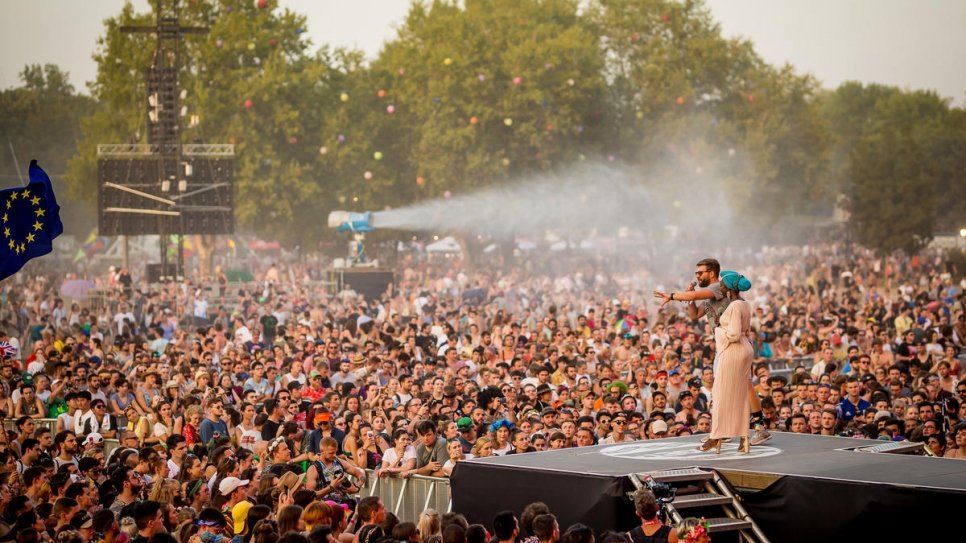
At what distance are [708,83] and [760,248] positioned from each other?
14.4m

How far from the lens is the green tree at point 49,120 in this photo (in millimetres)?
71688

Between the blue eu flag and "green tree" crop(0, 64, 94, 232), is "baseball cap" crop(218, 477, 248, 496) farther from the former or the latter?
"green tree" crop(0, 64, 94, 232)

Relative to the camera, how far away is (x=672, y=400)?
637 inches

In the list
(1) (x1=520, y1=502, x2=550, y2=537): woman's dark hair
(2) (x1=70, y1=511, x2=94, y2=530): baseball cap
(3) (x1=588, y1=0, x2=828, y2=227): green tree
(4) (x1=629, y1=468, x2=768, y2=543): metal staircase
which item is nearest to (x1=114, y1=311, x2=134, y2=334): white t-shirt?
(2) (x1=70, y1=511, x2=94, y2=530): baseball cap

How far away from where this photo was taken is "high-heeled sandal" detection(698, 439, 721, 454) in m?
11.2

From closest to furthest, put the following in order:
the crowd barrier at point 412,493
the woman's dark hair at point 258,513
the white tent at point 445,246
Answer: the woman's dark hair at point 258,513, the crowd barrier at point 412,493, the white tent at point 445,246

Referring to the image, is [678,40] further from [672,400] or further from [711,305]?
[711,305]

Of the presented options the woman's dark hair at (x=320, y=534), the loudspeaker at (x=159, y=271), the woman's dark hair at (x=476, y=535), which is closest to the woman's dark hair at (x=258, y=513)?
the woman's dark hair at (x=320, y=534)

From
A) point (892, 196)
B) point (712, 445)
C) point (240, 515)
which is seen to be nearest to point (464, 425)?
point (712, 445)

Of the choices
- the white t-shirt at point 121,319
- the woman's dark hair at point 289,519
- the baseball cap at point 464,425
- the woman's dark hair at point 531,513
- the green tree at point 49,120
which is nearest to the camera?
the woman's dark hair at point 289,519

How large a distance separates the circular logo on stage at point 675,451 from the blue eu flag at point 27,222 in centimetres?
578

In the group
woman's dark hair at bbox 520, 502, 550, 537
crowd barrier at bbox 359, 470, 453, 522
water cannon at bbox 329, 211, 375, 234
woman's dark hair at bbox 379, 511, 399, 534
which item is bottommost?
crowd barrier at bbox 359, 470, 453, 522

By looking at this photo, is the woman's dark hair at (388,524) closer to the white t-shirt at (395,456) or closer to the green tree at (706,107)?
the white t-shirt at (395,456)

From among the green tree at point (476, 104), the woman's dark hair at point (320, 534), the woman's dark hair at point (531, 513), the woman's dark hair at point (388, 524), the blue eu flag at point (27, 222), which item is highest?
the green tree at point (476, 104)
